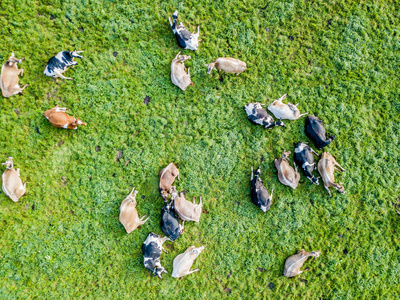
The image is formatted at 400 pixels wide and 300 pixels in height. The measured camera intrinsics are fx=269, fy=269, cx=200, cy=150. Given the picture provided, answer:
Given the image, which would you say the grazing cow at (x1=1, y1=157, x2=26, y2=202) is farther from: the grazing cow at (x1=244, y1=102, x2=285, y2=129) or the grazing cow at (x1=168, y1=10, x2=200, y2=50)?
the grazing cow at (x1=244, y1=102, x2=285, y2=129)

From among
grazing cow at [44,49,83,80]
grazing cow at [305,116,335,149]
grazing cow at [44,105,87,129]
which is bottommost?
grazing cow at [44,105,87,129]

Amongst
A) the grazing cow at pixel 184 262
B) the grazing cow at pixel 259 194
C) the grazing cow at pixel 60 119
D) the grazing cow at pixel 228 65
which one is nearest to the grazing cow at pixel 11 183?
the grazing cow at pixel 60 119

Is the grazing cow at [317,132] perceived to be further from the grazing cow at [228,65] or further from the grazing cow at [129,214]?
the grazing cow at [129,214]

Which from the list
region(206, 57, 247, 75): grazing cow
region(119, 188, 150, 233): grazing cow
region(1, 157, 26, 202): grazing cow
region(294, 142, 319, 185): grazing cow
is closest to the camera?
region(1, 157, 26, 202): grazing cow

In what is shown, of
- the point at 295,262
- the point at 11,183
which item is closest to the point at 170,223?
the point at 295,262

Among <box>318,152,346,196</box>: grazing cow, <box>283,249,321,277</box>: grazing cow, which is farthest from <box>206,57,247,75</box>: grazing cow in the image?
<box>283,249,321,277</box>: grazing cow

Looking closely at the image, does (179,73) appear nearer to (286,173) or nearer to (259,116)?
(259,116)

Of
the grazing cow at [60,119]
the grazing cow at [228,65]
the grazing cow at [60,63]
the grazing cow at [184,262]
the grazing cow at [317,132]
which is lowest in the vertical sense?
the grazing cow at [184,262]
